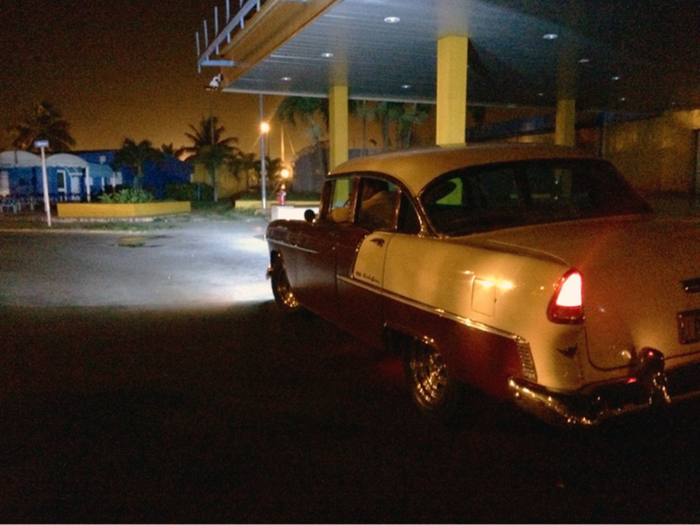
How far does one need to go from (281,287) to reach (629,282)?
204 inches

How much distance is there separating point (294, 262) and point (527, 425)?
3.31 meters

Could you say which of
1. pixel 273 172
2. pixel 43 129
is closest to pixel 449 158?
pixel 273 172

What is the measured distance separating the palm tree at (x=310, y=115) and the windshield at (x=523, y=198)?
28.8 m

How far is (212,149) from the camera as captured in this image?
146 feet

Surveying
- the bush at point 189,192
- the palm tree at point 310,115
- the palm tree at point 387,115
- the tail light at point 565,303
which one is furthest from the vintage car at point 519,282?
the bush at point 189,192

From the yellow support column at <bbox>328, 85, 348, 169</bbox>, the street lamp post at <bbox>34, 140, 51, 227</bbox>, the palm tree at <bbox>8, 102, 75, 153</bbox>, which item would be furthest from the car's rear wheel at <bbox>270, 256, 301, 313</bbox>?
the palm tree at <bbox>8, 102, 75, 153</bbox>

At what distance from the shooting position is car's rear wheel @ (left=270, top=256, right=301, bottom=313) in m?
7.91

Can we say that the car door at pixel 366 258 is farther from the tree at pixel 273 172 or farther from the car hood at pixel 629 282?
the tree at pixel 273 172

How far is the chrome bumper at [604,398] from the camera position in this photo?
134 inches

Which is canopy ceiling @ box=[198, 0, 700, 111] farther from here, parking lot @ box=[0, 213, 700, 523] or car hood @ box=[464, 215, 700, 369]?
car hood @ box=[464, 215, 700, 369]

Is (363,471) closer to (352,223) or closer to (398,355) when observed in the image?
(398,355)

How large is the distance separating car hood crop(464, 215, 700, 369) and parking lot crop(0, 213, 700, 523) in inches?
31.7

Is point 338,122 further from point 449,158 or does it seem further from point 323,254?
point 449,158

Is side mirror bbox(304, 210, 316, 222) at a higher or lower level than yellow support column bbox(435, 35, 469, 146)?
lower
